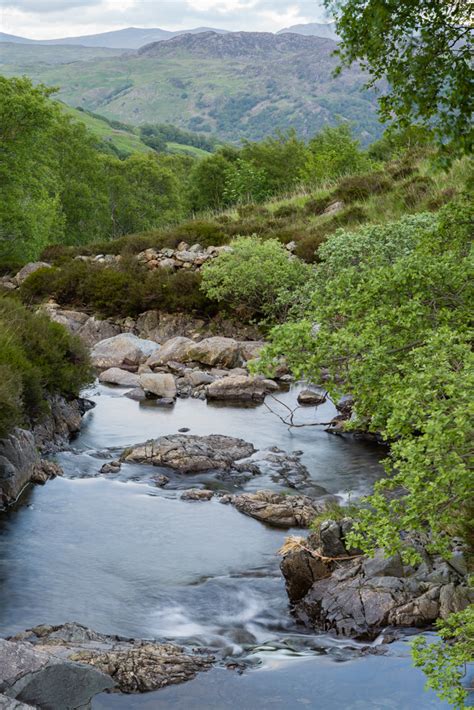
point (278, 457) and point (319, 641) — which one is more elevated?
point (319, 641)

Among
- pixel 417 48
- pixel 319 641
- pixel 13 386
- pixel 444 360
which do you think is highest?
pixel 417 48

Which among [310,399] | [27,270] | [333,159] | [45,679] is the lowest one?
[310,399]

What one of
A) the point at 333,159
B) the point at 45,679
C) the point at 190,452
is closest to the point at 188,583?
the point at 45,679

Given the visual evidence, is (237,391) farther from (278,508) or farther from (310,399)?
(278,508)

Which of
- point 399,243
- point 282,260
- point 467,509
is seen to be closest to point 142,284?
point 282,260

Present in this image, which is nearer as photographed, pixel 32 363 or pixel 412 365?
pixel 412 365

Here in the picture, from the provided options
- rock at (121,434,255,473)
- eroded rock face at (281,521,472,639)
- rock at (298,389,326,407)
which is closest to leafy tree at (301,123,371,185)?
rock at (298,389,326,407)

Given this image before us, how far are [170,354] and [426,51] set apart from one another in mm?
16493

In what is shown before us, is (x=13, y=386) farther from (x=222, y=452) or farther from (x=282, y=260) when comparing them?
(x=282, y=260)

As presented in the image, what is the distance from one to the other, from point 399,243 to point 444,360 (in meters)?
13.1

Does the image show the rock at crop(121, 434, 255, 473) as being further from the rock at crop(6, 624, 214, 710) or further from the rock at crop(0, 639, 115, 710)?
the rock at crop(0, 639, 115, 710)

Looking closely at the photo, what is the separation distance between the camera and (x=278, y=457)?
50.6ft

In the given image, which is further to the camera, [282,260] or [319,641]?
[282,260]

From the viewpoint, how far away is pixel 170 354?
944 inches
